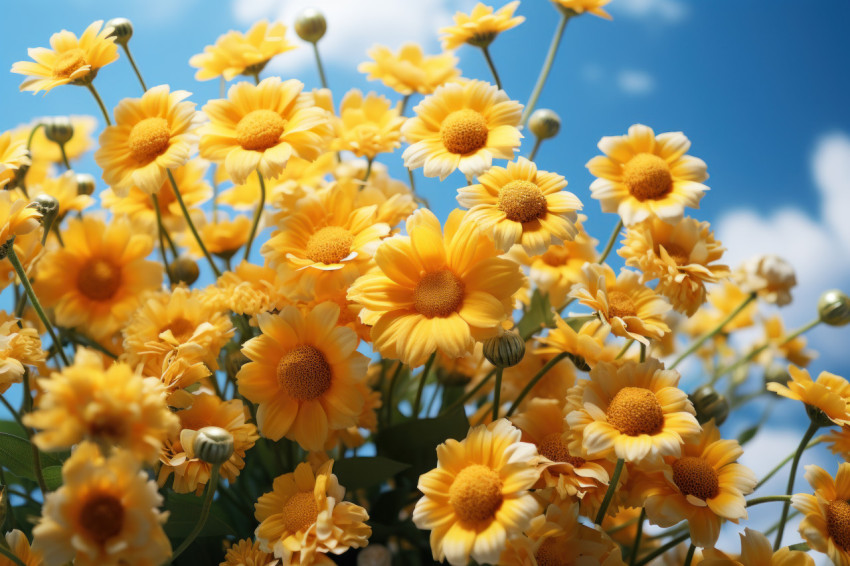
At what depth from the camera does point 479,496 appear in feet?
1.66

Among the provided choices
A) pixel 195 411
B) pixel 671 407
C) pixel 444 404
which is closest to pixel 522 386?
pixel 444 404

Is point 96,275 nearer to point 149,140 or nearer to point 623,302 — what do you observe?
point 149,140

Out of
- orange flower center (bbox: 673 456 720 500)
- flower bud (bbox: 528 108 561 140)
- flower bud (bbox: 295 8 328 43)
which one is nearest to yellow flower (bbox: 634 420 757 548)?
orange flower center (bbox: 673 456 720 500)

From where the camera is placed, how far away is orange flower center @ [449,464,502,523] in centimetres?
51

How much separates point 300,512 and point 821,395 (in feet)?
1.43

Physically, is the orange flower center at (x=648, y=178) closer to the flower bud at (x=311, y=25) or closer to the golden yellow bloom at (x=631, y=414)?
the golden yellow bloom at (x=631, y=414)

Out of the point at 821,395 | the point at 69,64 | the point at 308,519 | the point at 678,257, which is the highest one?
the point at 69,64

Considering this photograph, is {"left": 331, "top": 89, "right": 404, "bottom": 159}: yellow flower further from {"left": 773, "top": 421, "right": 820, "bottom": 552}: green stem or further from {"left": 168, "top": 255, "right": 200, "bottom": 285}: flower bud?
{"left": 773, "top": 421, "right": 820, "bottom": 552}: green stem

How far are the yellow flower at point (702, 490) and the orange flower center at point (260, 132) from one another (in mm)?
408

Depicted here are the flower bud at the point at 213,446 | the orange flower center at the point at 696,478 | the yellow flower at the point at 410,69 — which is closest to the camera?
the flower bud at the point at 213,446

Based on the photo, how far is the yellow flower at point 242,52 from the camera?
0.79 meters

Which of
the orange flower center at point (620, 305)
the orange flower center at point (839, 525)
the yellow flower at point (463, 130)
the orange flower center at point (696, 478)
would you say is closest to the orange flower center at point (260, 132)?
the yellow flower at point (463, 130)

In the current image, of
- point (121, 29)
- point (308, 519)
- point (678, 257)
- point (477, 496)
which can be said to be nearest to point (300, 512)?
point (308, 519)

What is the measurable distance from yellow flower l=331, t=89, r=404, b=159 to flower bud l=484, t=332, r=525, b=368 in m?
0.27
